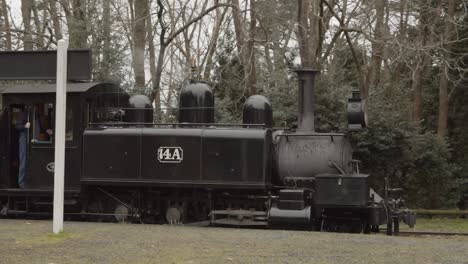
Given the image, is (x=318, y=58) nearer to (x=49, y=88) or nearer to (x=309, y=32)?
(x=309, y=32)

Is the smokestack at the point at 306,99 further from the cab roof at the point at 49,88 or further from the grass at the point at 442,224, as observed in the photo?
the grass at the point at 442,224

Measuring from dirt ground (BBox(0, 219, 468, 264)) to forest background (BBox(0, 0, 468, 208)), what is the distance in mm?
5338

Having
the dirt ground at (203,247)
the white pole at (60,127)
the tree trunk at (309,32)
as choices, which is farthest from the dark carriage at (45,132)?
the tree trunk at (309,32)

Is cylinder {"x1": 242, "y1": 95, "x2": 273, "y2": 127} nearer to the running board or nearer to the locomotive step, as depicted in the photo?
the running board

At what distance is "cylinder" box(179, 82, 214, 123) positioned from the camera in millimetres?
12906

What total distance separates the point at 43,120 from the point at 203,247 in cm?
557

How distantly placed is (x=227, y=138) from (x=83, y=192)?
2.98m

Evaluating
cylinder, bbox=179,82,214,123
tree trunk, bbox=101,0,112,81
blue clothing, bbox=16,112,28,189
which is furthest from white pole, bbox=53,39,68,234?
tree trunk, bbox=101,0,112,81

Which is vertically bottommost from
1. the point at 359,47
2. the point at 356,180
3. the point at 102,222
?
the point at 102,222

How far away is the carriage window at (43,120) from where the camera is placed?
1269cm

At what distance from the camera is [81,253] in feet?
26.0

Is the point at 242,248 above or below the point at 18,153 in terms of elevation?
below

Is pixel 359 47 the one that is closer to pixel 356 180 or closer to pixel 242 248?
pixel 356 180

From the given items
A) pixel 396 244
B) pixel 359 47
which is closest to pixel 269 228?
pixel 396 244
